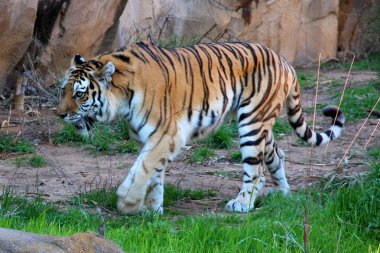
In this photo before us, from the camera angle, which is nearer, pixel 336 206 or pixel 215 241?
pixel 215 241

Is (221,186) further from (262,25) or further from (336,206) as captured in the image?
(262,25)

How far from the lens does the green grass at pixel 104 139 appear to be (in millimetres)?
8578

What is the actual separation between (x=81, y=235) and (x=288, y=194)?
3.59 m

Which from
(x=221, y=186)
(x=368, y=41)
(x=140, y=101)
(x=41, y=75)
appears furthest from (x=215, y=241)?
(x=368, y=41)

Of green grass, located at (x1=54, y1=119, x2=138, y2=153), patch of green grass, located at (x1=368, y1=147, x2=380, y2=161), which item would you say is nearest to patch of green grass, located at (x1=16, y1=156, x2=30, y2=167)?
green grass, located at (x1=54, y1=119, x2=138, y2=153)

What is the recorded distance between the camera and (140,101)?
245 inches

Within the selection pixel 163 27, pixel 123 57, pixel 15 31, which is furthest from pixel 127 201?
pixel 163 27

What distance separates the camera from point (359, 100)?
10.8m

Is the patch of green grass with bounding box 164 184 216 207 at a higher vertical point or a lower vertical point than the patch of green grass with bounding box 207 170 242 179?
higher

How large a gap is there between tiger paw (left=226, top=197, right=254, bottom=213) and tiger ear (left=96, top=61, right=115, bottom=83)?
142cm

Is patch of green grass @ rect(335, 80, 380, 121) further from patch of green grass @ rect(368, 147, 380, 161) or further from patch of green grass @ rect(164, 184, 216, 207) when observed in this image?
patch of green grass @ rect(164, 184, 216, 207)

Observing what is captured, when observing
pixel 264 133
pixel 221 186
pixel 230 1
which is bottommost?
pixel 221 186

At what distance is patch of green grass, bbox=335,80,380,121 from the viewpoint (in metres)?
10.3

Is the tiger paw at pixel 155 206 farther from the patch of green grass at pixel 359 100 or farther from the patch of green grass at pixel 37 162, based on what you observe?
the patch of green grass at pixel 359 100
